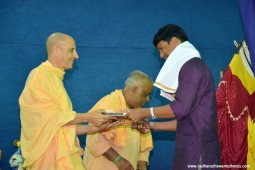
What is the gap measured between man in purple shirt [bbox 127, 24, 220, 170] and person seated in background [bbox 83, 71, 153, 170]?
834 millimetres

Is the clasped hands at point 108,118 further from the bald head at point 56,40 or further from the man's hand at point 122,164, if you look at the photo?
the bald head at point 56,40

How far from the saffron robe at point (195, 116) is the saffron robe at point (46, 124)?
2.95 feet

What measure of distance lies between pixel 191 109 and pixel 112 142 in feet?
3.84

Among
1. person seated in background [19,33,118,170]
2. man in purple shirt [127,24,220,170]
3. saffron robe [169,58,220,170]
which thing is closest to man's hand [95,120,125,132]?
person seated in background [19,33,118,170]

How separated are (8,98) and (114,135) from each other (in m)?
1.84

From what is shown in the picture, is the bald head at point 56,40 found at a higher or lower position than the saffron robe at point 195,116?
higher

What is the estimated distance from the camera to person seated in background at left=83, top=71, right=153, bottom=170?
409cm

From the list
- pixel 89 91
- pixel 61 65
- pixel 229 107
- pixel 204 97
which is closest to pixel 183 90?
pixel 204 97

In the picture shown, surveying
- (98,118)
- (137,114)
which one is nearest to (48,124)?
(98,118)

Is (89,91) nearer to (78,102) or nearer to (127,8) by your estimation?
(78,102)

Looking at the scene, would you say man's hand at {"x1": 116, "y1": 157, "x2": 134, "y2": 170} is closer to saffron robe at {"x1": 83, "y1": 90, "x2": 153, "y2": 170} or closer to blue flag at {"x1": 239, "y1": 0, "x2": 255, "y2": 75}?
saffron robe at {"x1": 83, "y1": 90, "x2": 153, "y2": 170}

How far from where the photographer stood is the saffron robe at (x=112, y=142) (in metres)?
4.10

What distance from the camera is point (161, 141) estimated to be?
5910 millimetres

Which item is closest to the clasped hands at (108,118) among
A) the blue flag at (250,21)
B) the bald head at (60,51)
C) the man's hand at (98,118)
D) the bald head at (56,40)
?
the man's hand at (98,118)
